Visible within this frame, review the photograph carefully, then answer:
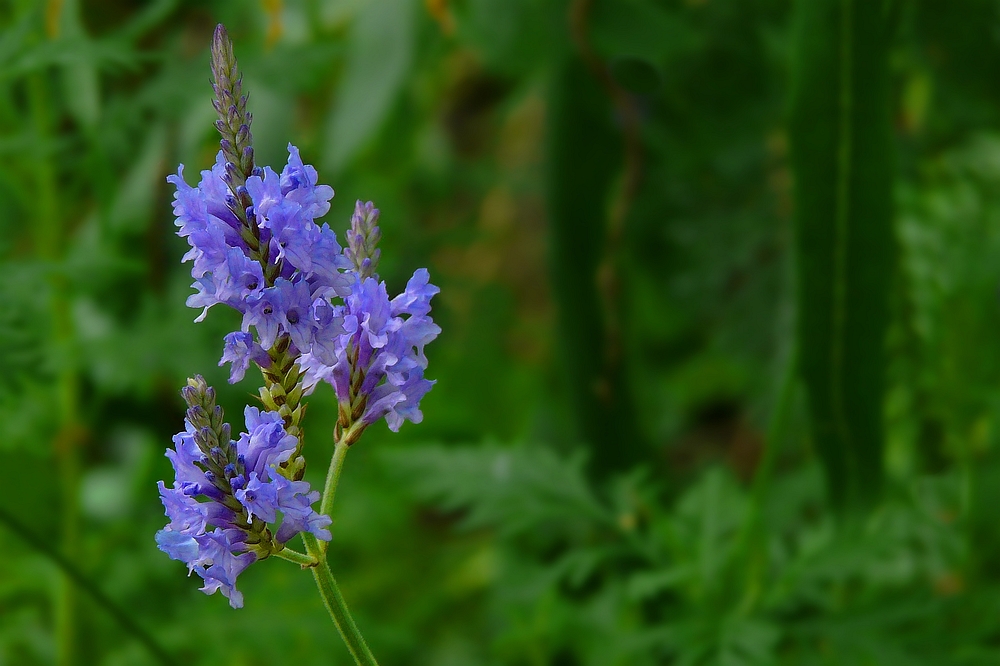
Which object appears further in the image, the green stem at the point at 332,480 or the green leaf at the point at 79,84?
the green leaf at the point at 79,84

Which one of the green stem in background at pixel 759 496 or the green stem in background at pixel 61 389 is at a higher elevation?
the green stem in background at pixel 61 389

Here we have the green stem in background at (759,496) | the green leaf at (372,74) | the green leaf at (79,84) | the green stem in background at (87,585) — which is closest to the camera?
the green stem in background at (87,585)

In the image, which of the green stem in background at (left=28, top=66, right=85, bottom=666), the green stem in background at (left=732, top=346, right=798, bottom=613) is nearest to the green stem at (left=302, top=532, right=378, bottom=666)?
the green stem in background at (left=732, top=346, right=798, bottom=613)

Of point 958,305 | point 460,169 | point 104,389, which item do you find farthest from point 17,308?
point 460,169

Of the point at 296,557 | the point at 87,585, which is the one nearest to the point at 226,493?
the point at 296,557

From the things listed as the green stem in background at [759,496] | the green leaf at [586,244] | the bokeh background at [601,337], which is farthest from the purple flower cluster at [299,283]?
the green leaf at [586,244]

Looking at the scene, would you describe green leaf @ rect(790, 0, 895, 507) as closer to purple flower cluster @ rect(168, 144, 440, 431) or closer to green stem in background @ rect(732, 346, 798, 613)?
green stem in background @ rect(732, 346, 798, 613)

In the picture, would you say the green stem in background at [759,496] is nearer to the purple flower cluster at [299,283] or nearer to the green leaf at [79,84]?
the purple flower cluster at [299,283]
